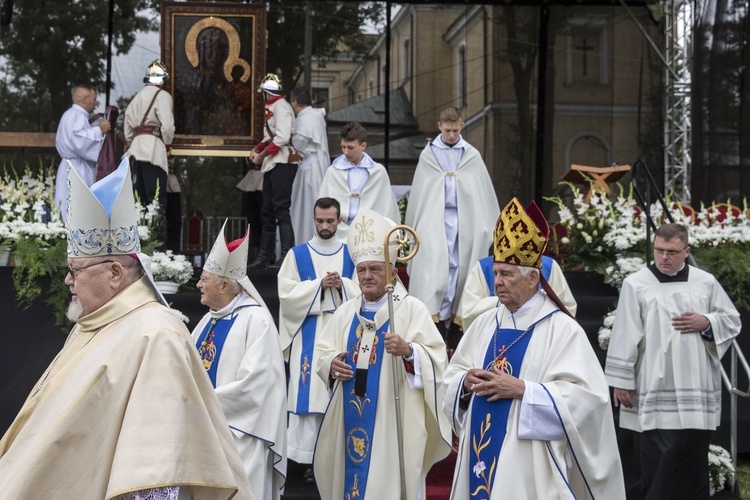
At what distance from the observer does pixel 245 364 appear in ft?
21.3

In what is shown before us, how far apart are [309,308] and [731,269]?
4018 millimetres

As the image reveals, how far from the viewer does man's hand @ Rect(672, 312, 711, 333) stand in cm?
791

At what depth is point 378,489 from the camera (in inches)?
268

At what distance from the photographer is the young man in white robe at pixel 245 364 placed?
6.48 meters

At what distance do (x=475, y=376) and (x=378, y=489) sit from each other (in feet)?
4.99

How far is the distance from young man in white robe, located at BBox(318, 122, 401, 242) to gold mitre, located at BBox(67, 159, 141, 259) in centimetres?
653

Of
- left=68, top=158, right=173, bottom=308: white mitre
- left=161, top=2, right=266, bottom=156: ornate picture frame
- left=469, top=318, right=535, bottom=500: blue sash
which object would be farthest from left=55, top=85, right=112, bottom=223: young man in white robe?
left=68, top=158, right=173, bottom=308: white mitre

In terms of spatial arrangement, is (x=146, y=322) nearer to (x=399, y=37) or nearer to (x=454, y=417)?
(x=454, y=417)

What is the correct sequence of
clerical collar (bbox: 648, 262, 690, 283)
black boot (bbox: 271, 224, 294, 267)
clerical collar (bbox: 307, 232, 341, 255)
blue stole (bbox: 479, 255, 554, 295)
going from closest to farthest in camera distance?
1. clerical collar (bbox: 648, 262, 690, 283)
2. blue stole (bbox: 479, 255, 554, 295)
3. clerical collar (bbox: 307, 232, 341, 255)
4. black boot (bbox: 271, 224, 294, 267)

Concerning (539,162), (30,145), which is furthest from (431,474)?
(539,162)

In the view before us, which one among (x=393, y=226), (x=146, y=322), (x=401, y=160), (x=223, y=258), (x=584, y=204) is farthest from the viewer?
(x=401, y=160)

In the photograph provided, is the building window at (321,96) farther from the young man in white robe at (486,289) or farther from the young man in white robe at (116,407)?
the young man in white robe at (116,407)

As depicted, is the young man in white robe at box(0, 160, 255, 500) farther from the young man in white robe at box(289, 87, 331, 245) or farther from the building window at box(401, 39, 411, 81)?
the building window at box(401, 39, 411, 81)

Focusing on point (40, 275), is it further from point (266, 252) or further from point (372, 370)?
point (372, 370)
